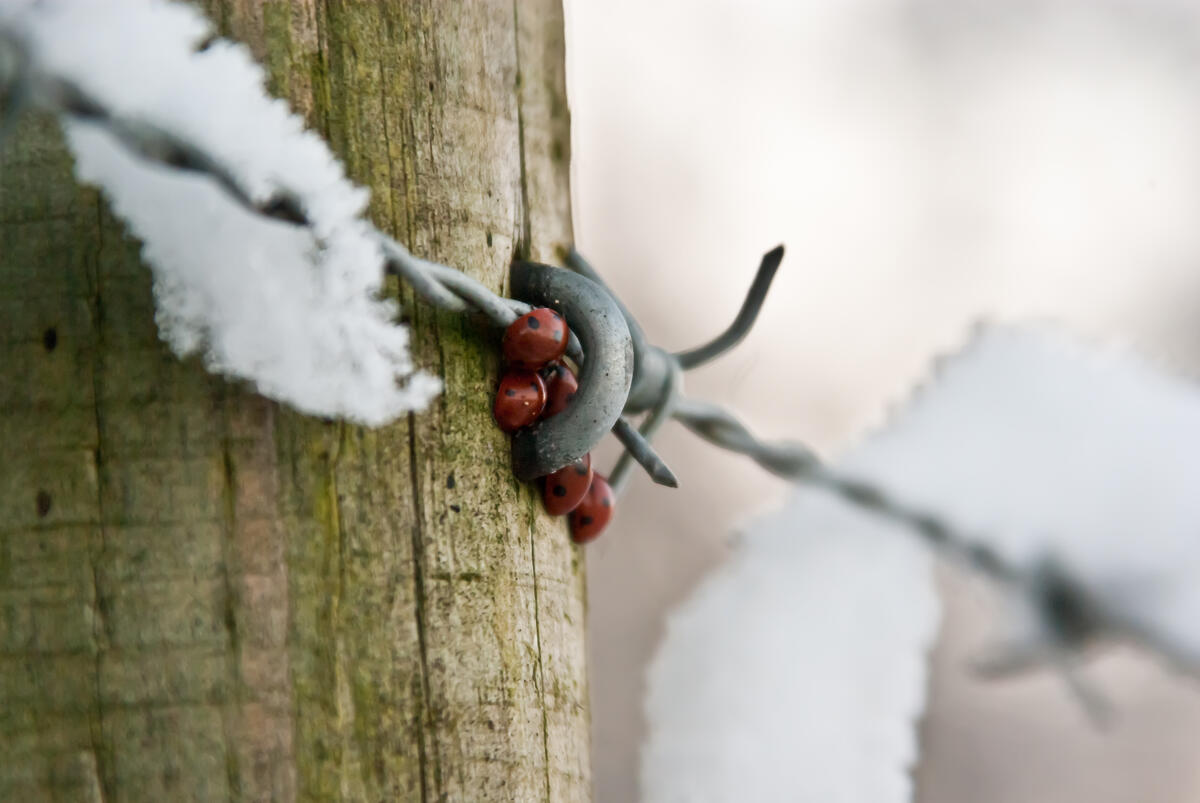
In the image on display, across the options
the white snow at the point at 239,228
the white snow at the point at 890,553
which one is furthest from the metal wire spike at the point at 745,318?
the white snow at the point at 239,228

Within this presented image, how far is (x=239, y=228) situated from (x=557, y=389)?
Answer: 0.80 ft

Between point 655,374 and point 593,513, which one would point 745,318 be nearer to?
point 655,374

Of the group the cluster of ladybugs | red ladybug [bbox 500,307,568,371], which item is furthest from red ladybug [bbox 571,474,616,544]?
red ladybug [bbox 500,307,568,371]

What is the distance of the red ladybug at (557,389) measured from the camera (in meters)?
0.90

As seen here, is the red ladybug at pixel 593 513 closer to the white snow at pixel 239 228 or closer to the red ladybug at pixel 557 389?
the red ladybug at pixel 557 389

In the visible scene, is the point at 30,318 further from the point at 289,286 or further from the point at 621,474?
the point at 621,474

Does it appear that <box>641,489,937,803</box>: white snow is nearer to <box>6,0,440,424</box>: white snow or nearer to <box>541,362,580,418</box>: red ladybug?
<box>541,362,580,418</box>: red ladybug

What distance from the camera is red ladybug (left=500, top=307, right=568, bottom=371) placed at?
34.1 inches

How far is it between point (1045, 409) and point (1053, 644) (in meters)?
0.22

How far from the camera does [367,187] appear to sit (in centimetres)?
83

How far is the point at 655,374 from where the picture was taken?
3.48 feet

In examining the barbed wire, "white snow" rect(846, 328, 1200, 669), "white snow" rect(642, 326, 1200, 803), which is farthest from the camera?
"white snow" rect(642, 326, 1200, 803)

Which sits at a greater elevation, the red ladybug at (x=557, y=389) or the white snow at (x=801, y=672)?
the red ladybug at (x=557, y=389)

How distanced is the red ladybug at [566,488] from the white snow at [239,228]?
0.16 m
